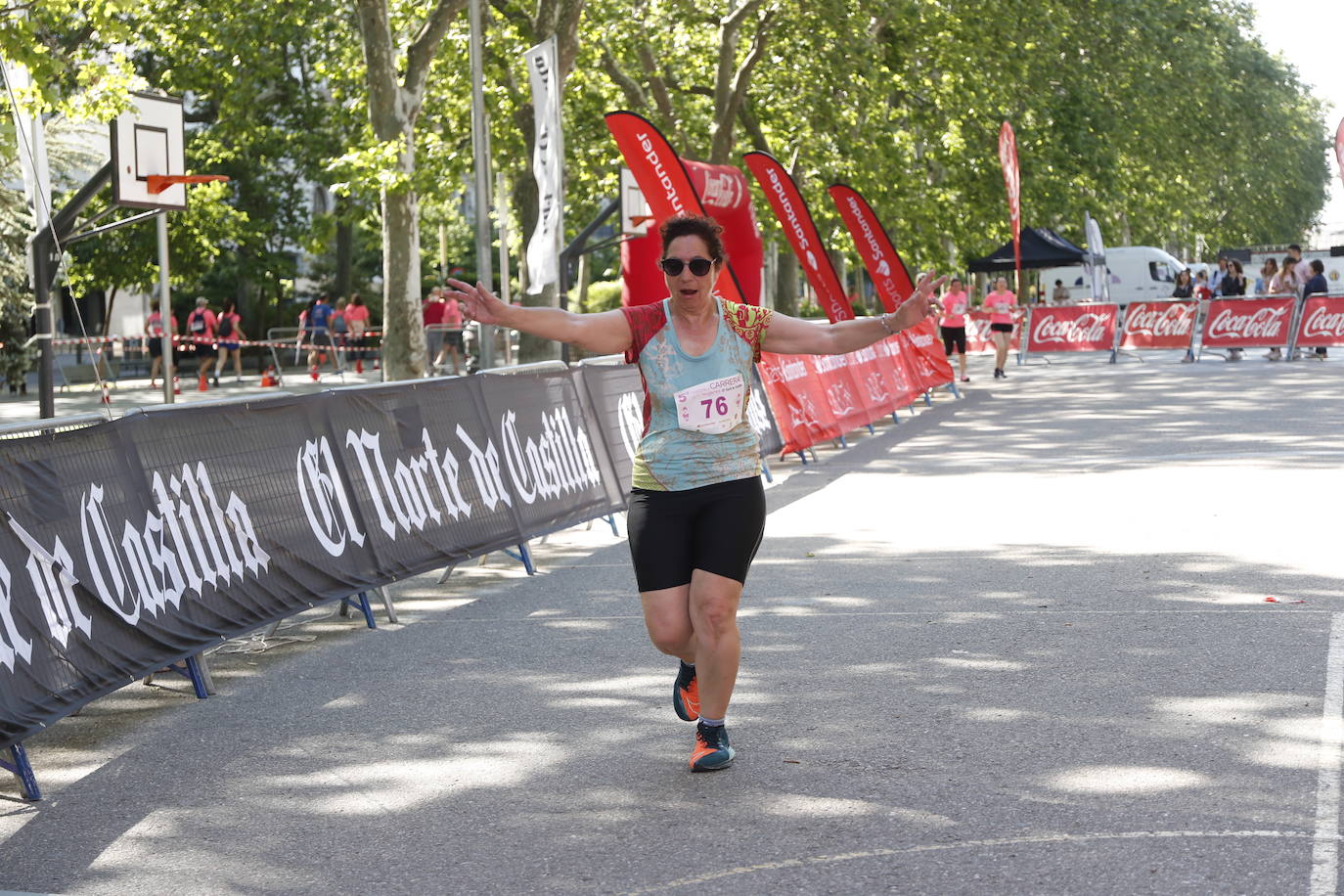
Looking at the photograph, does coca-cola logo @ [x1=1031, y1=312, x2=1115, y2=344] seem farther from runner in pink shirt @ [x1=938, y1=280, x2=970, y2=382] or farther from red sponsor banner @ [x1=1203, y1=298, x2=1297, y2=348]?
runner in pink shirt @ [x1=938, y1=280, x2=970, y2=382]

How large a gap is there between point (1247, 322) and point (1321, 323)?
4.10 feet

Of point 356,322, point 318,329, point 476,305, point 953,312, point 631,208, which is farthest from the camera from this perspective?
point 356,322

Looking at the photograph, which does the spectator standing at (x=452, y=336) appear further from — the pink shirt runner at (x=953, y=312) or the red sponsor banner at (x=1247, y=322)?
the red sponsor banner at (x=1247, y=322)

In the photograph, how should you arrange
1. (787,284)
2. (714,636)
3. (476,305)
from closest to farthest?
(476,305)
(714,636)
(787,284)

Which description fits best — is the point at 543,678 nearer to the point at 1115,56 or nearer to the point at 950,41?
the point at 950,41

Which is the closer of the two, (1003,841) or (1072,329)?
(1003,841)

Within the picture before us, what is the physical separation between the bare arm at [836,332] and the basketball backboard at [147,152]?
11805mm

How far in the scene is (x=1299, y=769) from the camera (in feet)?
18.9

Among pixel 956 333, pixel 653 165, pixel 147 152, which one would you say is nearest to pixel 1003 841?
pixel 653 165

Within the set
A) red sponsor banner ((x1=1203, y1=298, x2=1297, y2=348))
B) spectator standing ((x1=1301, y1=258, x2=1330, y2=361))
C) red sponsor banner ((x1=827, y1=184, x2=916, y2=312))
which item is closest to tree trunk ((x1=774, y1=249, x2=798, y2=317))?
red sponsor banner ((x1=1203, y1=298, x2=1297, y2=348))

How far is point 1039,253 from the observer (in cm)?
4881

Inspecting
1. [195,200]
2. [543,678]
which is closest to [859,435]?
[543,678]

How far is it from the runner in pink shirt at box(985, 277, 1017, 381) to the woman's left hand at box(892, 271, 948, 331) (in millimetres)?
23716

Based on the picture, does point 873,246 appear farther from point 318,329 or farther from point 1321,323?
point 318,329
